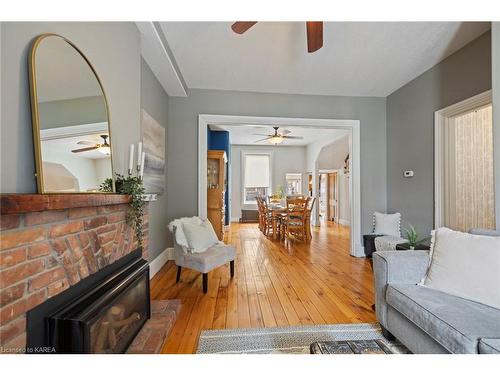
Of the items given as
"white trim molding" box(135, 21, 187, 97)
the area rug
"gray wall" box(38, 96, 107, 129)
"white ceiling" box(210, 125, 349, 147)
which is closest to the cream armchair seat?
the area rug

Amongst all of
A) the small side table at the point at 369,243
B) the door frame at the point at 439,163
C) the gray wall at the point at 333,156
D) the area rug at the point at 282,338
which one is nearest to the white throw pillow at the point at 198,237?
the area rug at the point at 282,338

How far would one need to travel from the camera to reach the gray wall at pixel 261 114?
3.75m

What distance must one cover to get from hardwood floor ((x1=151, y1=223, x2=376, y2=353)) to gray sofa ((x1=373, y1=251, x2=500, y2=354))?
0.50 m

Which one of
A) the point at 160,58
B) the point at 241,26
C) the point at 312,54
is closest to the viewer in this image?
the point at 241,26

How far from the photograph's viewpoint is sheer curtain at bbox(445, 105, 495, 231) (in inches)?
122

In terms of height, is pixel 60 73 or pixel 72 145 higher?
pixel 60 73

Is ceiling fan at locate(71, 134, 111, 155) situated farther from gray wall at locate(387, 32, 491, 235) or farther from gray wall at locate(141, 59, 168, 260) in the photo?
gray wall at locate(387, 32, 491, 235)

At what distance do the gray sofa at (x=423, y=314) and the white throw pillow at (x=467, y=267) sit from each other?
55 mm

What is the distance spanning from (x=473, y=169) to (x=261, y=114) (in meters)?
3.18

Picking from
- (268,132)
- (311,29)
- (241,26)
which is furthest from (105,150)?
(268,132)

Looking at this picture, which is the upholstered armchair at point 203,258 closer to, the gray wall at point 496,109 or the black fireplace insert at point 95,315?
the black fireplace insert at point 95,315

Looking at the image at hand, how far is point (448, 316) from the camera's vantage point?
4.20 feet

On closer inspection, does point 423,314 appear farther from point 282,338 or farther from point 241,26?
point 241,26

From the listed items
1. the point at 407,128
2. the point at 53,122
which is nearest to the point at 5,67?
the point at 53,122
